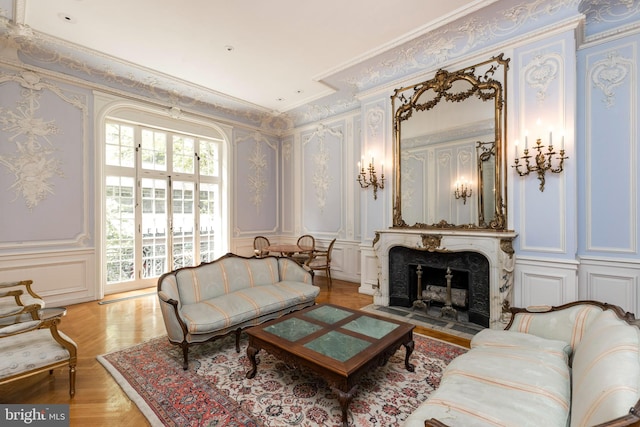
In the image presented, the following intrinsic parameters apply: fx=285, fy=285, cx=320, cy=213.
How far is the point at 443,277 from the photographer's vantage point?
3777 mm

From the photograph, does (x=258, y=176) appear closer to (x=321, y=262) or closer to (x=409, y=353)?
(x=321, y=262)

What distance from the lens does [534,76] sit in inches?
122

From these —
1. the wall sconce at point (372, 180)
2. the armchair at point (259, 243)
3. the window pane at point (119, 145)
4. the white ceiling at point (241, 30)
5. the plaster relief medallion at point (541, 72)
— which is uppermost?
the white ceiling at point (241, 30)

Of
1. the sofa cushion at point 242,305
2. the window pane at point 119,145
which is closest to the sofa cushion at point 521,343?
the sofa cushion at point 242,305

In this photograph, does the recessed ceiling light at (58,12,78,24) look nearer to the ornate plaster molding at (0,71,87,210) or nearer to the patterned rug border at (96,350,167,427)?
the ornate plaster molding at (0,71,87,210)

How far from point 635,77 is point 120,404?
5.34 metres

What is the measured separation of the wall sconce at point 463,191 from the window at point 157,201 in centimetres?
453

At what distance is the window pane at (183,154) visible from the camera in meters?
5.39

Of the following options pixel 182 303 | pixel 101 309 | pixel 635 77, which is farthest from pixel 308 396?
pixel 635 77

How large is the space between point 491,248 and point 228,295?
297 cm

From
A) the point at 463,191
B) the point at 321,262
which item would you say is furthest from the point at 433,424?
the point at 321,262

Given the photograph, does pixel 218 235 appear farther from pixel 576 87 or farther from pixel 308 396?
pixel 576 87

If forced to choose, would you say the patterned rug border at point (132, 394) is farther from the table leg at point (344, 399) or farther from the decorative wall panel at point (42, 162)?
the decorative wall panel at point (42, 162)

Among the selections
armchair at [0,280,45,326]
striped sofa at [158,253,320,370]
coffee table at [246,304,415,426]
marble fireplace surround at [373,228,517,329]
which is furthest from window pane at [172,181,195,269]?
marble fireplace surround at [373,228,517,329]
